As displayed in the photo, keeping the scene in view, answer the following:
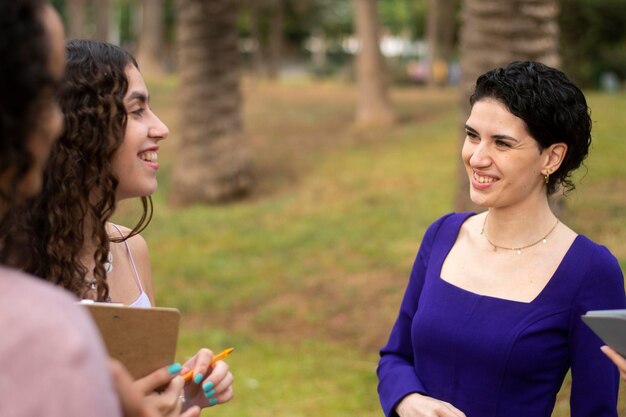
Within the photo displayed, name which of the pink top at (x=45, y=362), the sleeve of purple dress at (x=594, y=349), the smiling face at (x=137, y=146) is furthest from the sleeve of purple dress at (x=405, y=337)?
the pink top at (x=45, y=362)

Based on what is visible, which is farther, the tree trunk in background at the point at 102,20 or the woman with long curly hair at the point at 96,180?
the tree trunk in background at the point at 102,20

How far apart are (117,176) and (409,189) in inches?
314

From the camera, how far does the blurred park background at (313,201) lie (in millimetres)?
7125

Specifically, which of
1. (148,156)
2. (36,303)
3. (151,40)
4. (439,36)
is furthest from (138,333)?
(439,36)

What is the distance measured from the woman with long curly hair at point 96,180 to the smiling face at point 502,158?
3.51 feet

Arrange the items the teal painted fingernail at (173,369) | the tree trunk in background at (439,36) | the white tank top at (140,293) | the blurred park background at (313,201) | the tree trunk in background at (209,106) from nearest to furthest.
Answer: the teal painted fingernail at (173,369), the white tank top at (140,293), the blurred park background at (313,201), the tree trunk in background at (209,106), the tree trunk in background at (439,36)

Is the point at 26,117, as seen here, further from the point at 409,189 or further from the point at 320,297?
the point at 409,189

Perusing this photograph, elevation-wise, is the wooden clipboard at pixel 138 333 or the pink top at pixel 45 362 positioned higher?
the pink top at pixel 45 362

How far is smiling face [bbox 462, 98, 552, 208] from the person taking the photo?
9.66 feet

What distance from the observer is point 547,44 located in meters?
7.48

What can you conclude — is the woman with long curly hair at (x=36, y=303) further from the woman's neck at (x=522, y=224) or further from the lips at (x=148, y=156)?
the woman's neck at (x=522, y=224)

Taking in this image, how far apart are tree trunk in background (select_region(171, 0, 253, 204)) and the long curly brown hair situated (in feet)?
28.6

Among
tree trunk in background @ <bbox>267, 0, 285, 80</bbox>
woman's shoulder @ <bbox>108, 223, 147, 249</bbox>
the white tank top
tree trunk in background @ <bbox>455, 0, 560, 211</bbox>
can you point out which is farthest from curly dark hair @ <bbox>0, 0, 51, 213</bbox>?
tree trunk in background @ <bbox>267, 0, 285, 80</bbox>

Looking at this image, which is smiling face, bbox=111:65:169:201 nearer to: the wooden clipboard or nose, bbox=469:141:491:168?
the wooden clipboard
